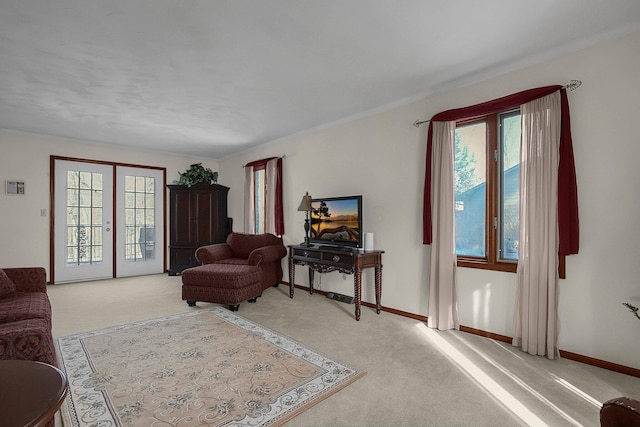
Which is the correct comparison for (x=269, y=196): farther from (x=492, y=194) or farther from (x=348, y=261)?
(x=492, y=194)

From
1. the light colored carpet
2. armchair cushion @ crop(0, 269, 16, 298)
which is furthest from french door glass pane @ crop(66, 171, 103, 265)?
armchair cushion @ crop(0, 269, 16, 298)

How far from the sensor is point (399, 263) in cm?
376

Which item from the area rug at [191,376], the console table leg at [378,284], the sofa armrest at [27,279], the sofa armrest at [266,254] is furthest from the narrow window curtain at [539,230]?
the sofa armrest at [27,279]

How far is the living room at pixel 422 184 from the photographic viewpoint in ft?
7.72

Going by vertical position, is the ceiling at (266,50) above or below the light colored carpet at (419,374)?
above

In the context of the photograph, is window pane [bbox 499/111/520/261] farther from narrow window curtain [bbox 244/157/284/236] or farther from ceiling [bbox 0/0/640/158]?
narrow window curtain [bbox 244/157/284/236]

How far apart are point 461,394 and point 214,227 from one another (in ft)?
17.3

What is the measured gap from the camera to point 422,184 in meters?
3.53

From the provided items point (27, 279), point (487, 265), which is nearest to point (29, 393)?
point (27, 279)

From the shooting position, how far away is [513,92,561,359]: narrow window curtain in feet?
8.38

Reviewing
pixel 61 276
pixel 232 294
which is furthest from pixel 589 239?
pixel 61 276

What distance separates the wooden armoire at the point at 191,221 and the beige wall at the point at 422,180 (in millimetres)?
943

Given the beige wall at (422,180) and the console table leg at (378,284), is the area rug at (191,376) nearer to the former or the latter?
the console table leg at (378,284)

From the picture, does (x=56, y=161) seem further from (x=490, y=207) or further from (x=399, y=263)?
(x=490, y=207)
